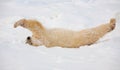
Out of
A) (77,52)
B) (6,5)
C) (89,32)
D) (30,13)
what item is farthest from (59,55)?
(6,5)

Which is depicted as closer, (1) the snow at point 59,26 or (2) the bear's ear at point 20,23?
(1) the snow at point 59,26

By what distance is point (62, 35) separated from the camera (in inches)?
56.8

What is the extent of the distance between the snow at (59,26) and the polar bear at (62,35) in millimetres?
27

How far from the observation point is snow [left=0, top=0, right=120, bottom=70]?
1310mm

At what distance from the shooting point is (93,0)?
1597 millimetres

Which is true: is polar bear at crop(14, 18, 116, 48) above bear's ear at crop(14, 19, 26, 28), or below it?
below

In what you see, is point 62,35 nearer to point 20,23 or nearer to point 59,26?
point 59,26

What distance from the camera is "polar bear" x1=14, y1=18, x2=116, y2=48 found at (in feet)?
4.62

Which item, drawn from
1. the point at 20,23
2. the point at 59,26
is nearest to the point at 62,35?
the point at 59,26

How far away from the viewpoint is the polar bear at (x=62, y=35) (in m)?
1.41

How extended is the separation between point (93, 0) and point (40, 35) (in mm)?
414

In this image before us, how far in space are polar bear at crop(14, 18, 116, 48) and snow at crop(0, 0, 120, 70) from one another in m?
0.03

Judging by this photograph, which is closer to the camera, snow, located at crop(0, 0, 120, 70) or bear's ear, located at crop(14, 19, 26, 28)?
snow, located at crop(0, 0, 120, 70)

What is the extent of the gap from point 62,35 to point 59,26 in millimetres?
70
